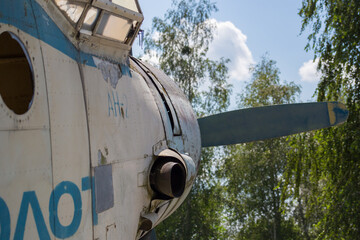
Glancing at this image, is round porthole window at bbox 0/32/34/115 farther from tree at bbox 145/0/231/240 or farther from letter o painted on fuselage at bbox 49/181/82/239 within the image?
tree at bbox 145/0/231/240

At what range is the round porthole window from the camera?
3203 mm

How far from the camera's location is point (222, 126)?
276 inches

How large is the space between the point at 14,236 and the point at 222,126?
16.1ft

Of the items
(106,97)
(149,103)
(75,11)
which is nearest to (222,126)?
(149,103)

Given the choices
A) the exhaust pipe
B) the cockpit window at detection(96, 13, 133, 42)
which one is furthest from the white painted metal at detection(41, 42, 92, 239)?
the exhaust pipe

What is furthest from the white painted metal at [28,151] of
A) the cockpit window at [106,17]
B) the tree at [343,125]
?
the tree at [343,125]

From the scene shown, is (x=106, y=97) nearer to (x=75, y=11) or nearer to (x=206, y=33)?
(x=75, y=11)

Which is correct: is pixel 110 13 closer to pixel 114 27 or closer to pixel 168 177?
pixel 114 27

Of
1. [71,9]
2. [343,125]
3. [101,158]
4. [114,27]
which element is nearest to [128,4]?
[114,27]

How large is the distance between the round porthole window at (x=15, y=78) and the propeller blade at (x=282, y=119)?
4068 mm

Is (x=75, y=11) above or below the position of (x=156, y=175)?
above

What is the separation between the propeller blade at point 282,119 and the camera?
6.66 meters

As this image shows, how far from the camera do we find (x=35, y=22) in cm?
288

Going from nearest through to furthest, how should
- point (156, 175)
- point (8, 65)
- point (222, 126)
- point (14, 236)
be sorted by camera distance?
point (14, 236) → point (8, 65) → point (156, 175) → point (222, 126)
